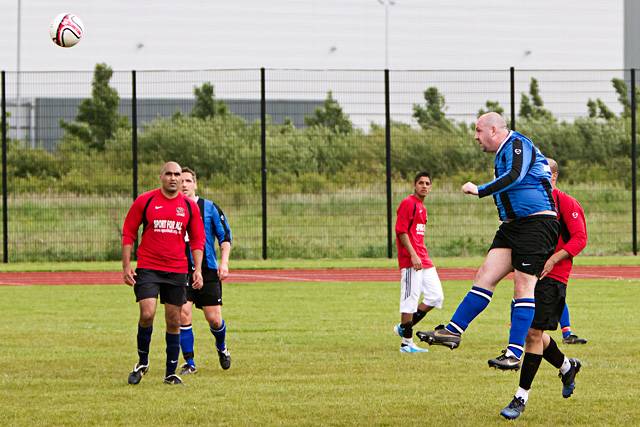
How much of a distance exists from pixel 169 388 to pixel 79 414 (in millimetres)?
1423

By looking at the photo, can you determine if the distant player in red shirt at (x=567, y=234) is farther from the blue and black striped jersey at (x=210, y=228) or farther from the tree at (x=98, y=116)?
the tree at (x=98, y=116)

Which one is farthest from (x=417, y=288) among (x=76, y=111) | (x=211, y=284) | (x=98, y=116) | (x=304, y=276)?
(x=98, y=116)

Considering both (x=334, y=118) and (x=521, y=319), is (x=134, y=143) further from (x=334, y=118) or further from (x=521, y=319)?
(x=521, y=319)

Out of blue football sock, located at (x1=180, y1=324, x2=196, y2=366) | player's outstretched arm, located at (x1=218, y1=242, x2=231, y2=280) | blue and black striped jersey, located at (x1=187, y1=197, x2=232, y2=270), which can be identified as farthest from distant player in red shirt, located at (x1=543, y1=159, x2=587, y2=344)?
blue football sock, located at (x1=180, y1=324, x2=196, y2=366)

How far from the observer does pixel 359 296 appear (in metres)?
19.6

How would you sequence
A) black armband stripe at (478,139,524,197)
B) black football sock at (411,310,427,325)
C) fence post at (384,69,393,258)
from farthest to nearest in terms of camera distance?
fence post at (384,69,393,258), black football sock at (411,310,427,325), black armband stripe at (478,139,524,197)

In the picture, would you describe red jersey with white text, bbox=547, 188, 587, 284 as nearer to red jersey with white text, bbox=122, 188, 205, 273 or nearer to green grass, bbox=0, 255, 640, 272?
red jersey with white text, bbox=122, 188, 205, 273

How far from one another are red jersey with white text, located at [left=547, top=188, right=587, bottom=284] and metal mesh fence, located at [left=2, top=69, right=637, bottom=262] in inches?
658

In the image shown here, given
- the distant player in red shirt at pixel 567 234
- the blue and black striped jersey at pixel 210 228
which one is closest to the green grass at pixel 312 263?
the blue and black striped jersey at pixel 210 228

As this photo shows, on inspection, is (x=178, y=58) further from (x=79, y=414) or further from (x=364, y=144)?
(x=79, y=414)

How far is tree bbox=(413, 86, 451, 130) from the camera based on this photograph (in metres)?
28.0

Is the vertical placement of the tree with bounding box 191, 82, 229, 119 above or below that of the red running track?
above

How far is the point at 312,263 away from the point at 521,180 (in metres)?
17.6

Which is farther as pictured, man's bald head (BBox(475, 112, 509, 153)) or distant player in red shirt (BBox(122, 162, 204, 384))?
distant player in red shirt (BBox(122, 162, 204, 384))
